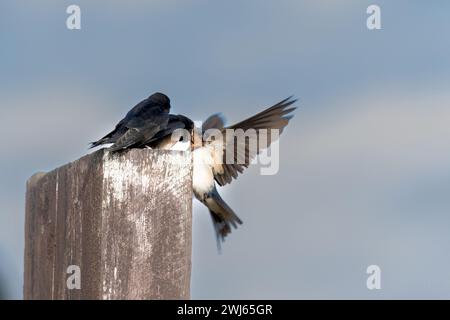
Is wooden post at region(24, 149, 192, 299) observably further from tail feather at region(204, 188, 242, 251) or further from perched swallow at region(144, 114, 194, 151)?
tail feather at region(204, 188, 242, 251)

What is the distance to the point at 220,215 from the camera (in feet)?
11.0

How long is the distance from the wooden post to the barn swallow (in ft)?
3.84

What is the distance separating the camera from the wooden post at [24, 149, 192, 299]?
5.85 feet

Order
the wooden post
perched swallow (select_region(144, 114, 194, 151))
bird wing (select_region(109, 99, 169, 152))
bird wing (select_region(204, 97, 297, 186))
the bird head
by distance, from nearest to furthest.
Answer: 1. the wooden post
2. bird wing (select_region(109, 99, 169, 152))
3. perched swallow (select_region(144, 114, 194, 151))
4. the bird head
5. bird wing (select_region(204, 97, 297, 186))

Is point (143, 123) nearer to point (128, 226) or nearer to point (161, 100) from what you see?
point (161, 100)

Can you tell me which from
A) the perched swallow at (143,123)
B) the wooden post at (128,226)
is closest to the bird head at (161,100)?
the perched swallow at (143,123)

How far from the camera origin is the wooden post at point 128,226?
1.78 metres

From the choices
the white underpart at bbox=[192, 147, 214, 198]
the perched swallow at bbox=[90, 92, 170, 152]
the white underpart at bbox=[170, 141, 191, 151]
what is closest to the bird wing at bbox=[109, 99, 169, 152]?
the perched swallow at bbox=[90, 92, 170, 152]

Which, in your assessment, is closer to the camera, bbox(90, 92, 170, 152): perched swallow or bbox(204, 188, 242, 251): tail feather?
bbox(90, 92, 170, 152): perched swallow

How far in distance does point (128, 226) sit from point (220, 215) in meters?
1.57

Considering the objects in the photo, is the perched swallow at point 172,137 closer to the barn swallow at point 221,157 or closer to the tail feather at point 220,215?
the barn swallow at point 221,157

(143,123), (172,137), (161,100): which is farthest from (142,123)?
(161,100)
